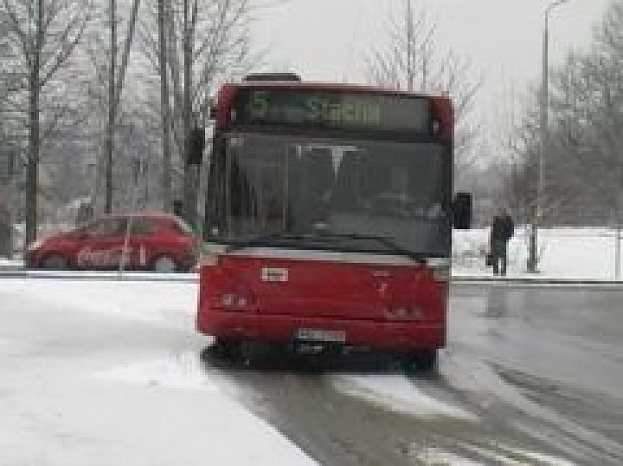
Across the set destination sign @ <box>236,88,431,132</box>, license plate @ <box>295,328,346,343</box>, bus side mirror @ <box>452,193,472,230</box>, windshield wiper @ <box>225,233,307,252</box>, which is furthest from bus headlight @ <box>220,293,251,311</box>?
bus side mirror @ <box>452,193,472,230</box>

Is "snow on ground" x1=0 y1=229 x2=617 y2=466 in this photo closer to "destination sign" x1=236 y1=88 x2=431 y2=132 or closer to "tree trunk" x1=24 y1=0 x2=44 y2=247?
"destination sign" x1=236 y1=88 x2=431 y2=132

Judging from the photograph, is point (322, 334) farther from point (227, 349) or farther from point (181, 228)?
point (181, 228)

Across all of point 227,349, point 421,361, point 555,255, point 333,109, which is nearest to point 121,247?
point 227,349

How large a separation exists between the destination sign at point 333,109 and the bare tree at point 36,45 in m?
28.6

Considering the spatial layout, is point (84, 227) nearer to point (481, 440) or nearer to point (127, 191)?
point (481, 440)

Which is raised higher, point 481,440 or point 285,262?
point 285,262

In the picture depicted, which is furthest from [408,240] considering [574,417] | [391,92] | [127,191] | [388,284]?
[127,191]

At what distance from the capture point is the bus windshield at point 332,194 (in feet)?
48.2

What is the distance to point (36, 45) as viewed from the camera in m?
42.7

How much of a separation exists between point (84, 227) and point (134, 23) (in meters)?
10.6

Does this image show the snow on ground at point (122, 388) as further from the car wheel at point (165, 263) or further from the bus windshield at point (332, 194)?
the car wheel at point (165, 263)

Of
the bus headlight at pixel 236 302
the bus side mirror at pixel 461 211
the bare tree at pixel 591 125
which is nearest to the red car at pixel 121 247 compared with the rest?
the bus headlight at pixel 236 302

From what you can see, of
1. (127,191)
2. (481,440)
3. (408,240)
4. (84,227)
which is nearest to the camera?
(481,440)

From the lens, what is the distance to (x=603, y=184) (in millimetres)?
81938
